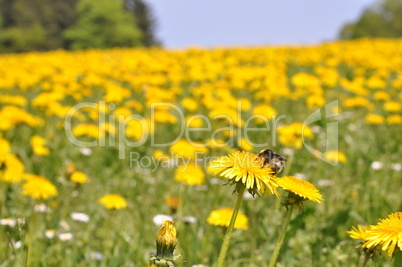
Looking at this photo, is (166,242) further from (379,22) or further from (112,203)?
(379,22)

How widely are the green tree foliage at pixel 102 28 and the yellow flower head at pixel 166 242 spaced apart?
32.0m

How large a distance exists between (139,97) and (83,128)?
2.06 metres

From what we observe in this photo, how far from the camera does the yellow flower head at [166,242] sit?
1.18 meters

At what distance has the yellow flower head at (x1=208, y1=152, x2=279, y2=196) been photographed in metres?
1.13

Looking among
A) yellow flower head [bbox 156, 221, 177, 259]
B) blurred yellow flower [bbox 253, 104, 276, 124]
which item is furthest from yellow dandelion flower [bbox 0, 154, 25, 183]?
blurred yellow flower [bbox 253, 104, 276, 124]

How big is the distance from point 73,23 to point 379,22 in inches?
1055

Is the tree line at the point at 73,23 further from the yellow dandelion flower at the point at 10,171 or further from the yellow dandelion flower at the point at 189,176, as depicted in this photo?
the yellow dandelion flower at the point at 189,176

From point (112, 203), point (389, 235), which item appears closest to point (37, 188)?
point (112, 203)

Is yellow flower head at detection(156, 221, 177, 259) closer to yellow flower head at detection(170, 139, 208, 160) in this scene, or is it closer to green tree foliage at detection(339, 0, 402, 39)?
yellow flower head at detection(170, 139, 208, 160)

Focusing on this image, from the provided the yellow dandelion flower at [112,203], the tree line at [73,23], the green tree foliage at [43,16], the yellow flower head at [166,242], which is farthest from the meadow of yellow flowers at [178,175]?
the green tree foliage at [43,16]

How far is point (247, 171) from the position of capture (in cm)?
115

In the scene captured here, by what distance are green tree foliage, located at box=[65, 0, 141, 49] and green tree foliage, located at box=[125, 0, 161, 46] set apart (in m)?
6.68

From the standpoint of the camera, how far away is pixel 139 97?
5855 mm

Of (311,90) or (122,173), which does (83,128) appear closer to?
(122,173)
